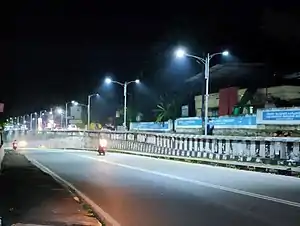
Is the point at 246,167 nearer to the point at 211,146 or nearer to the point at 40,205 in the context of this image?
the point at 211,146

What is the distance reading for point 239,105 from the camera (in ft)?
226

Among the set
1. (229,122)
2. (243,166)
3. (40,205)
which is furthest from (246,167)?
(229,122)

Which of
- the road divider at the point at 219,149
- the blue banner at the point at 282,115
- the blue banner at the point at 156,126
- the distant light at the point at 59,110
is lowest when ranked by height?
the road divider at the point at 219,149

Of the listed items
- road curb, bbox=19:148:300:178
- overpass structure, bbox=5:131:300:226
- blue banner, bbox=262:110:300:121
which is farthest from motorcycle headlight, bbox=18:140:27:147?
overpass structure, bbox=5:131:300:226

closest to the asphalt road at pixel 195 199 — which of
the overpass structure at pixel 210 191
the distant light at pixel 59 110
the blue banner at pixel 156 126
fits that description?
the overpass structure at pixel 210 191

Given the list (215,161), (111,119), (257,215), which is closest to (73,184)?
(257,215)

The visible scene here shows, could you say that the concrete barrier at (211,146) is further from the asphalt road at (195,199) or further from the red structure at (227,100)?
the red structure at (227,100)

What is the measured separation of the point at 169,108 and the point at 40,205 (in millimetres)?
83843

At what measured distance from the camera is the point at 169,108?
9812 cm

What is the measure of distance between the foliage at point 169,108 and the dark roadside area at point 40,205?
72.6m

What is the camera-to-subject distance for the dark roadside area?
38.8 feet

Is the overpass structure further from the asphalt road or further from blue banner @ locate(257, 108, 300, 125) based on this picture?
blue banner @ locate(257, 108, 300, 125)

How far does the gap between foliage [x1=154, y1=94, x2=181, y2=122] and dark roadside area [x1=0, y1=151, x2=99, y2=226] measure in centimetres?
7264

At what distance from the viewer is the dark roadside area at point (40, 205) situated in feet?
38.8
